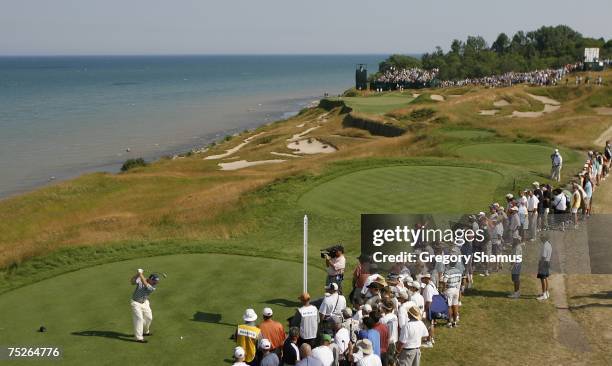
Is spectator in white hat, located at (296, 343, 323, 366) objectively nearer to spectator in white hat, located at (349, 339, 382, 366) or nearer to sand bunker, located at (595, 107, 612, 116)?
spectator in white hat, located at (349, 339, 382, 366)

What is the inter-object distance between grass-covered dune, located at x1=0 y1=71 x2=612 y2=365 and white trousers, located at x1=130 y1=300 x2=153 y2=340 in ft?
0.97

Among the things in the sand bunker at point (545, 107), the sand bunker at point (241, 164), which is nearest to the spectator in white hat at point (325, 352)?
the sand bunker at point (241, 164)

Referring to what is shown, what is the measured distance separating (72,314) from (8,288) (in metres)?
3.83

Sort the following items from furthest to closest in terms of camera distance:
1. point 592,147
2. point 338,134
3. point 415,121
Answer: point 338,134, point 415,121, point 592,147

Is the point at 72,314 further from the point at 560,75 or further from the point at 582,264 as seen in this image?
the point at 560,75

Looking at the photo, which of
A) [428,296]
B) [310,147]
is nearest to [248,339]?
[428,296]

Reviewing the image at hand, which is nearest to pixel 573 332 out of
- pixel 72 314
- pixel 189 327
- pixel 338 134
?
pixel 189 327

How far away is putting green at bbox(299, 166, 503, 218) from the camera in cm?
2433

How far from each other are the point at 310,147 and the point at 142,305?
3977cm

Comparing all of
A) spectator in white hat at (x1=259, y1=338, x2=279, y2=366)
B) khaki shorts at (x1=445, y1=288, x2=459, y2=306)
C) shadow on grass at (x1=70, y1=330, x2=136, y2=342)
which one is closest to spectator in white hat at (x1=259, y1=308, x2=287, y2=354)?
spectator in white hat at (x1=259, y1=338, x2=279, y2=366)

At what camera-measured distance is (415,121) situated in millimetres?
52469

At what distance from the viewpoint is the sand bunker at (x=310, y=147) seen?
51.6 m

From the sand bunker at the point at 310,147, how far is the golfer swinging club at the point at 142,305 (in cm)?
3728

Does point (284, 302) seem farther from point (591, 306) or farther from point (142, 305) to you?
point (591, 306)
